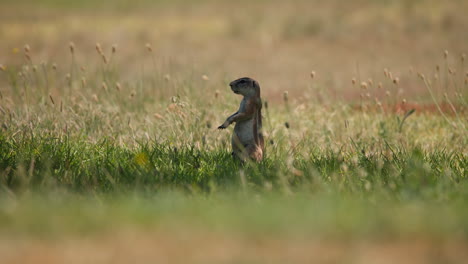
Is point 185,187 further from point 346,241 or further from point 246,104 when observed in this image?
point 346,241

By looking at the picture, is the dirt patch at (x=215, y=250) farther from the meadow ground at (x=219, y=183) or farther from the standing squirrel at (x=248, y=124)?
the standing squirrel at (x=248, y=124)

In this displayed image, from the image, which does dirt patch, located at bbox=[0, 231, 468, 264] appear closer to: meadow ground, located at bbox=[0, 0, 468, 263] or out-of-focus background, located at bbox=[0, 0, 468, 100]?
meadow ground, located at bbox=[0, 0, 468, 263]

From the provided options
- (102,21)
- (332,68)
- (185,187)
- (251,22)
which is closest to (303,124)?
(185,187)

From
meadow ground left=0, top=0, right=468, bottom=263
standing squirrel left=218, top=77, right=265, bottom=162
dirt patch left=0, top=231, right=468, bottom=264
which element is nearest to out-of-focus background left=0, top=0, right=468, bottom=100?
meadow ground left=0, top=0, right=468, bottom=263

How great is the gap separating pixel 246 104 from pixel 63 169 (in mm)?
1736

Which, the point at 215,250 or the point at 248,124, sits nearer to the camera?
the point at 215,250

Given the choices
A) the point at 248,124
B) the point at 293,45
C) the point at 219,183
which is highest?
the point at 248,124

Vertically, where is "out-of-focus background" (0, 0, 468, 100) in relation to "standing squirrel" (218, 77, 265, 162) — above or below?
below

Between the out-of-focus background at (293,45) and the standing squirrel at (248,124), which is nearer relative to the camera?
the standing squirrel at (248,124)

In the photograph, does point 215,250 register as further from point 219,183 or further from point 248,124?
point 248,124

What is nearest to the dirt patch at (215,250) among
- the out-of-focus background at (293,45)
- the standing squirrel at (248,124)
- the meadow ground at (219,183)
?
the meadow ground at (219,183)

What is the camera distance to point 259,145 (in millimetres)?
6398

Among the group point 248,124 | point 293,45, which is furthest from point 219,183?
point 293,45

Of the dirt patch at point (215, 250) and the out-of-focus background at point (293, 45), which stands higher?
the dirt patch at point (215, 250)
